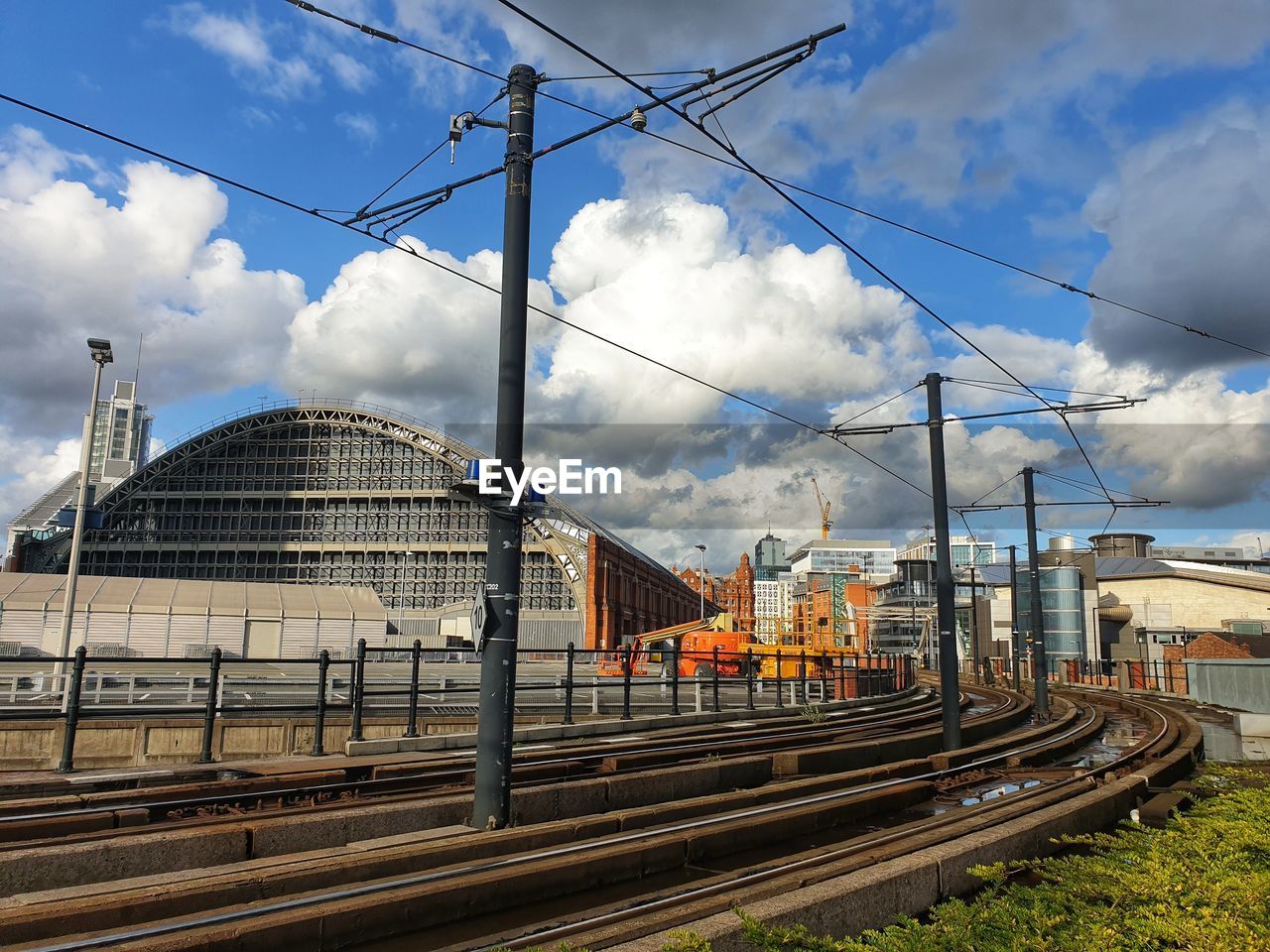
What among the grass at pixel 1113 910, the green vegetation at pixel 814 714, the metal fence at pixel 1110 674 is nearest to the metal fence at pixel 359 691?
the green vegetation at pixel 814 714

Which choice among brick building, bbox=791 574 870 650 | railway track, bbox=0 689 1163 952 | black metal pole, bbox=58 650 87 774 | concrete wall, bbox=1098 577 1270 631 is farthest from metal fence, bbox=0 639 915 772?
concrete wall, bbox=1098 577 1270 631

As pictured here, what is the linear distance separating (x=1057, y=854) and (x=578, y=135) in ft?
27.7

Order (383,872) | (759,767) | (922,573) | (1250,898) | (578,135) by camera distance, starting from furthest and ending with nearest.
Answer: (922,573)
(759,767)
(578,135)
(383,872)
(1250,898)

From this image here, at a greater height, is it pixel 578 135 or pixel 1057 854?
pixel 578 135

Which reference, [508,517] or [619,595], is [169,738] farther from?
[619,595]

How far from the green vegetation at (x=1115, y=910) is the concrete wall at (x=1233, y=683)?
28.0 metres

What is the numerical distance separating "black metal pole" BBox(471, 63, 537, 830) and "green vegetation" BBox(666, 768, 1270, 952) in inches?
153

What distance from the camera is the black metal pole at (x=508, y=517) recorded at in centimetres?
863

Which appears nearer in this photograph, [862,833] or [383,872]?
[383,872]

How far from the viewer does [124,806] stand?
29.4 feet

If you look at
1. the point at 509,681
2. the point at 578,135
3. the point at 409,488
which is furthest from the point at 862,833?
the point at 409,488

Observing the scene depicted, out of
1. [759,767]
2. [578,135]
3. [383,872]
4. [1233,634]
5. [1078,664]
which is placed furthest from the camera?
[1233,634]

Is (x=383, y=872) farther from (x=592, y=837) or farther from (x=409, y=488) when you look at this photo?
(x=409, y=488)

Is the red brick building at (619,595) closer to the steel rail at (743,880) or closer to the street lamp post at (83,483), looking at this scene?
the street lamp post at (83,483)
